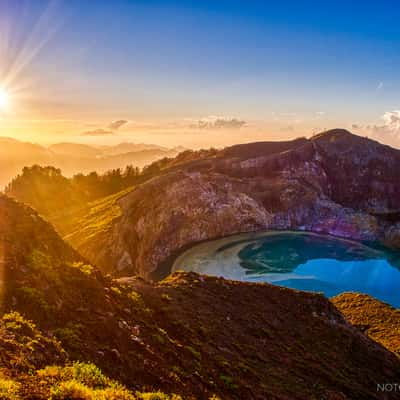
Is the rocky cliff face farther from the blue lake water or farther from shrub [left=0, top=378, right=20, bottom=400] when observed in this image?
shrub [left=0, top=378, right=20, bottom=400]

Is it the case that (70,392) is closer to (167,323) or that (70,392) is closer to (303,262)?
(167,323)

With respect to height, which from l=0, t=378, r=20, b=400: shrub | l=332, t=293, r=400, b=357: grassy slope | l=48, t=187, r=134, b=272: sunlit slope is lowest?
l=332, t=293, r=400, b=357: grassy slope

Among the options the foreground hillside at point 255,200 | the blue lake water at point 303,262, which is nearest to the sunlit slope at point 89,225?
the foreground hillside at point 255,200

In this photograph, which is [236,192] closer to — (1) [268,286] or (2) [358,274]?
(2) [358,274]

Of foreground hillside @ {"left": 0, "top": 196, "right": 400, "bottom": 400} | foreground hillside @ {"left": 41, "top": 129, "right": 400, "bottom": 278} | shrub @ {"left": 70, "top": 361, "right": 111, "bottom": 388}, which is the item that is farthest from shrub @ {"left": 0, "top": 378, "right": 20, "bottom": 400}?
foreground hillside @ {"left": 41, "top": 129, "right": 400, "bottom": 278}

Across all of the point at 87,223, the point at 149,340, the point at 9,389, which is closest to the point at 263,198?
the point at 87,223

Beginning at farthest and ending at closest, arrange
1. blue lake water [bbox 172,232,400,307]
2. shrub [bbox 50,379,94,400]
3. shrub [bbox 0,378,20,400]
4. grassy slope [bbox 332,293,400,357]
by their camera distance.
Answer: blue lake water [bbox 172,232,400,307], grassy slope [bbox 332,293,400,357], shrub [bbox 50,379,94,400], shrub [bbox 0,378,20,400]

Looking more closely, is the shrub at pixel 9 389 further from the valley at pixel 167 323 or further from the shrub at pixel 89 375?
the shrub at pixel 89 375
